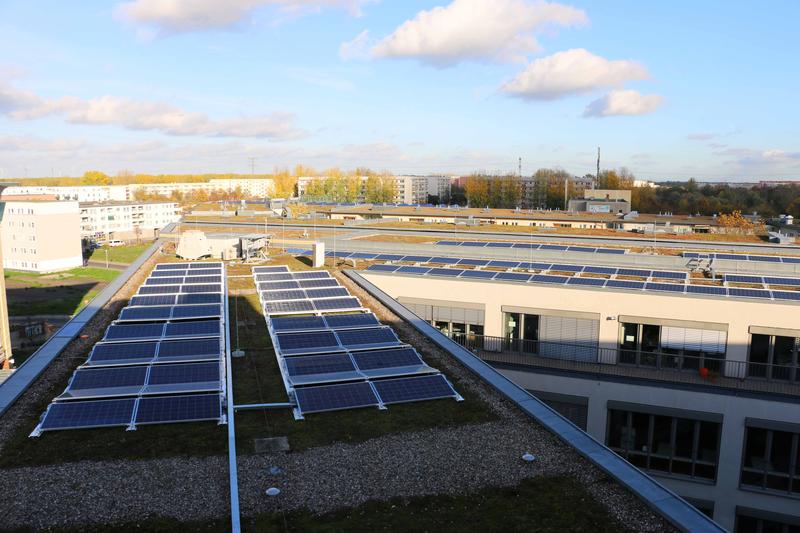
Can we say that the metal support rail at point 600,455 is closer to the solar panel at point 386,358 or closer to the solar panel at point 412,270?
the solar panel at point 386,358

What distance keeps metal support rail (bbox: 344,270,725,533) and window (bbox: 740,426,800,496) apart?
1015 cm

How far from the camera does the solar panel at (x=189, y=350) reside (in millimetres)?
15086

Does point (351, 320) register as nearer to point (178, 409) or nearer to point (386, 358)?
point (386, 358)

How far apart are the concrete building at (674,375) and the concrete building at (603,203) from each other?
212ft

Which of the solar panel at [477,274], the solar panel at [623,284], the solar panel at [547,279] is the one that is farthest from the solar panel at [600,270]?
the solar panel at [477,274]

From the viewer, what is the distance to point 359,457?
10789mm

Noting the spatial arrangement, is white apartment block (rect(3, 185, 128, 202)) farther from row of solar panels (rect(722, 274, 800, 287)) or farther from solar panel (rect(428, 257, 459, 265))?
row of solar panels (rect(722, 274, 800, 287))

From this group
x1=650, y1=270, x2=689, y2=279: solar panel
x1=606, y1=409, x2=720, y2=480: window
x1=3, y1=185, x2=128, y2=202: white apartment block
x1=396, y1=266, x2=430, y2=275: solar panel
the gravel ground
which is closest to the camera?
the gravel ground

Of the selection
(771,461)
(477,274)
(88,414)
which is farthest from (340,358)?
(771,461)

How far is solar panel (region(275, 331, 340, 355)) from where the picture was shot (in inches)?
629

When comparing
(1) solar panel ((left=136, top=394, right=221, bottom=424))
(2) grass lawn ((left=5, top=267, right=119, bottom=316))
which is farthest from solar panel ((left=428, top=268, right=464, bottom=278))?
(2) grass lawn ((left=5, top=267, right=119, bottom=316))

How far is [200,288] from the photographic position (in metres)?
22.3

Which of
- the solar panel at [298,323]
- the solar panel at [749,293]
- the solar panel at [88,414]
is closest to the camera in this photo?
the solar panel at [88,414]

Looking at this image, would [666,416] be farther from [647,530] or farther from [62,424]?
[62,424]
